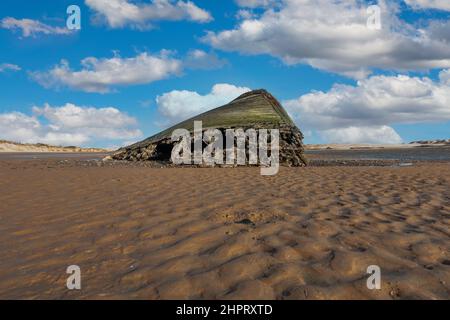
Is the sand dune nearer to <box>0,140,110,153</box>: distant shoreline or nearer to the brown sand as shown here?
<box>0,140,110,153</box>: distant shoreline

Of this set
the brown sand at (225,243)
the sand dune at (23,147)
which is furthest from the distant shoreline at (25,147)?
the brown sand at (225,243)

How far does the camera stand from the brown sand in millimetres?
3615

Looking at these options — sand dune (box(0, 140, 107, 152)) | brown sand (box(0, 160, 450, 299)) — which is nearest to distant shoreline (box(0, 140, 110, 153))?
sand dune (box(0, 140, 107, 152))

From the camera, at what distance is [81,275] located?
3.93 metres

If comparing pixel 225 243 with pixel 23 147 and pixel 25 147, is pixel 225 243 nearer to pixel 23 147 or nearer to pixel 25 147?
pixel 23 147

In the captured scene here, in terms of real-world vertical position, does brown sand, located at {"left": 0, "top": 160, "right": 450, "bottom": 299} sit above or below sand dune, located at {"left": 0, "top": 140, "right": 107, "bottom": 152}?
below

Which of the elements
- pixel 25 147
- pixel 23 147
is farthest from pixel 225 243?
pixel 25 147

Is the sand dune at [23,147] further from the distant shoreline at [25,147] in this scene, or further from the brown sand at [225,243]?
the brown sand at [225,243]

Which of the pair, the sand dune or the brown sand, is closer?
the brown sand

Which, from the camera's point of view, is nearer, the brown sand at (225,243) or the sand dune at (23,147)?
the brown sand at (225,243)

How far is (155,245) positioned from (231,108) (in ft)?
65.9

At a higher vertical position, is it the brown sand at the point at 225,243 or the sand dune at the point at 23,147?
the sand dune at the point at 23,147

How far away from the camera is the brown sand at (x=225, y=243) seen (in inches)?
142

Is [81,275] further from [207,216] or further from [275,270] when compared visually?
[207,216]
